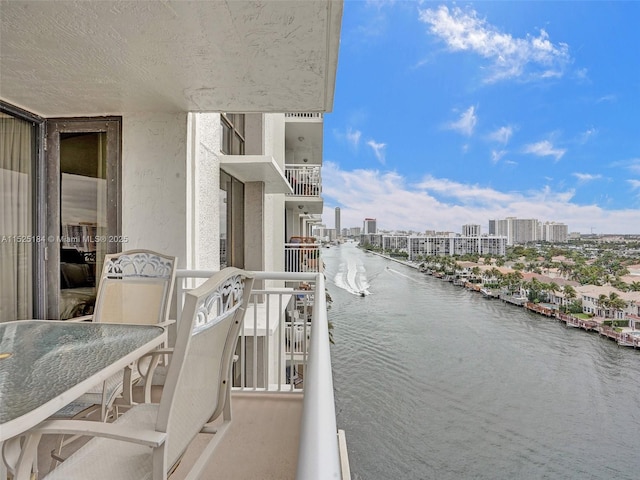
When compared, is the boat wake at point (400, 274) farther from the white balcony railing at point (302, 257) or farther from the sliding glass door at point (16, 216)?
the sliding glass door at point (16, 216)

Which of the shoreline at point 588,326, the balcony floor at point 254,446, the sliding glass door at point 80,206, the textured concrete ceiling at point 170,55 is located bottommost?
the shoreline at point 588,326

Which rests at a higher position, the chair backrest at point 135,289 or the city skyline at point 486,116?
the city skyline at point 486,116

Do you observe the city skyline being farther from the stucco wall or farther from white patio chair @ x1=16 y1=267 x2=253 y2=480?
white patio chair @ x1=16 y1=267 x2=253 y2=480

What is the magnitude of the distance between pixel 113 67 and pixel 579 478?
53.1 feet

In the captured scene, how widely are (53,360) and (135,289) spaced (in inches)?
42.5

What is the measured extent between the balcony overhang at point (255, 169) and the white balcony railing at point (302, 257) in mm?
2601

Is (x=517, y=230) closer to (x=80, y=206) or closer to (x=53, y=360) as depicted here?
(x=80, y=206)

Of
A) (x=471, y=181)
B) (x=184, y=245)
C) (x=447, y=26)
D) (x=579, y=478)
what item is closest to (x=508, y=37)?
(x=447, y=26)

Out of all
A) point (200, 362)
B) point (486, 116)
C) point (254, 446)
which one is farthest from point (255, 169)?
point (486, 116)

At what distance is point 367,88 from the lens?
3956cm

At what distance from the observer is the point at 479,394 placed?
16.2m

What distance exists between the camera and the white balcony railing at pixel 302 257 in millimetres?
9034

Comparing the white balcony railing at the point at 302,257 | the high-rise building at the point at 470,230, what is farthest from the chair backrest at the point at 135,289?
the high-rise building at the point at 470,230

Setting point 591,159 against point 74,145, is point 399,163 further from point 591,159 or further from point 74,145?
point 74,145
